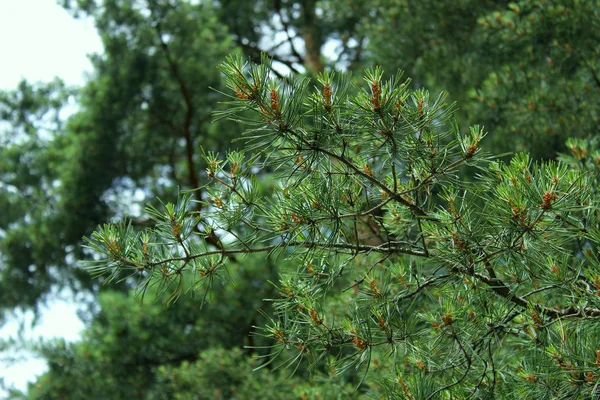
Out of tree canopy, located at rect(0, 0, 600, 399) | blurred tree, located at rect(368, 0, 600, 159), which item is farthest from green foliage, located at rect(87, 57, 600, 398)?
blurred tree, located at rect(368, 0, 600, 159)

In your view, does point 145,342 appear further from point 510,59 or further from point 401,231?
point 401,231

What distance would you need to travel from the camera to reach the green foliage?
1312 millimetres

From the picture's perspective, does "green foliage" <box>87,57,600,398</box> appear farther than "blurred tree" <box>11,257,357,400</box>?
No

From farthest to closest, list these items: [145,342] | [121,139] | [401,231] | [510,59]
Answer: 1. [121,139]
2. [145,342]
3. [510,59]
4. [401,231]

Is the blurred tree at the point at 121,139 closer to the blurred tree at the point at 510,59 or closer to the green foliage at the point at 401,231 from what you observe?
the blurred tree at the point at 510,59

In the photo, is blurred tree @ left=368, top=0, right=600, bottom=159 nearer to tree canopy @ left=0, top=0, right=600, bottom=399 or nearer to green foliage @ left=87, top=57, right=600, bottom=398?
tree canopy @ left=0, top=0, right=600, bottom=399

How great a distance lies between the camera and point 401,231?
1.74 meters

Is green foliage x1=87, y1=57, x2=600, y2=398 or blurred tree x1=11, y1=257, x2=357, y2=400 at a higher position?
green foliage x1=87, y1=57, x2=600, y2=398

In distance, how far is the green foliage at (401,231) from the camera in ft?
4.31

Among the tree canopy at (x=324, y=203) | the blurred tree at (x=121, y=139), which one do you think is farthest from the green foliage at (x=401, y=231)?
the blurred tree at (x=121, y=139)

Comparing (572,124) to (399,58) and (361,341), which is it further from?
(361,341)

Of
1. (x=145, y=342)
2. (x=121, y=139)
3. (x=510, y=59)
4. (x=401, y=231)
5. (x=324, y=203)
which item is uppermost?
(x=121, y=139)

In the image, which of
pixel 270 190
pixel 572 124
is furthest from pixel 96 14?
pixel 572 124

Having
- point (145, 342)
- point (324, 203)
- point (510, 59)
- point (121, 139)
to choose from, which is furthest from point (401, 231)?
point (121, 139)
